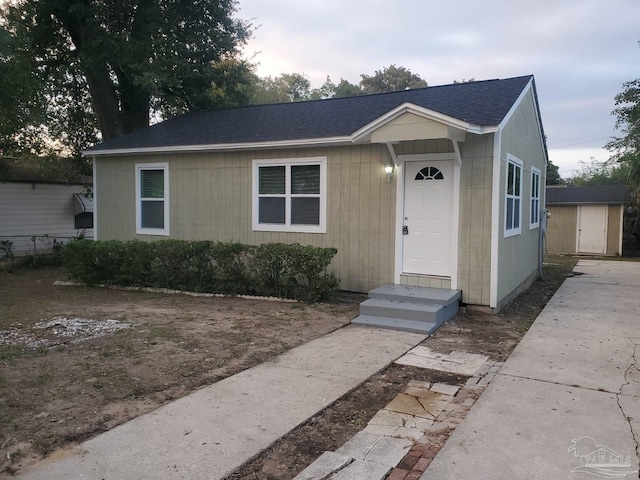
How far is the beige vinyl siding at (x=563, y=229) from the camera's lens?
19031mm

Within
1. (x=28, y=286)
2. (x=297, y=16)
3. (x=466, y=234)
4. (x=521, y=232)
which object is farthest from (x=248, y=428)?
(x=297, y=16)

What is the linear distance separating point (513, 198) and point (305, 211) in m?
3.68

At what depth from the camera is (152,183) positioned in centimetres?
1047

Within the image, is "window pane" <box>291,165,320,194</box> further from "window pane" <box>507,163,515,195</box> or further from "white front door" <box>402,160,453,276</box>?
"window pane" <box>507,163,515,195</box>

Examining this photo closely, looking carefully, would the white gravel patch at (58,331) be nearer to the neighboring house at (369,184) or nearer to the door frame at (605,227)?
the neighboring house at (369,184)

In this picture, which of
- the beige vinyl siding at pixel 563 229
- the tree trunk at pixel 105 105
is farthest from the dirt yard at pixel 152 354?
the beige vinyl siding at pixel 563 229

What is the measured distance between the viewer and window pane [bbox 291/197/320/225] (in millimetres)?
8672

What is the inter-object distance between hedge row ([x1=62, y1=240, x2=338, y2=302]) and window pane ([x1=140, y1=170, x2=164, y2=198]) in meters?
1.60

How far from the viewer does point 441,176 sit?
7.51 meters

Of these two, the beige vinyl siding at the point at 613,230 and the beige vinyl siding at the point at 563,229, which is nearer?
the beige vinyl siding at the point at 613,230


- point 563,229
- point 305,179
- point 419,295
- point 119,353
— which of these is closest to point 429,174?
point 419,295

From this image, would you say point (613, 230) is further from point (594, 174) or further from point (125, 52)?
point (594, 174)

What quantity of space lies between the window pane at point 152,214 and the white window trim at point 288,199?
2.51 meters

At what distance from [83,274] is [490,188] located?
7825 millimetres
